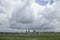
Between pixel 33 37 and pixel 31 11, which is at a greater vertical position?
pixel 31 11

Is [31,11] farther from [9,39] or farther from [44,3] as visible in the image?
[9,39]

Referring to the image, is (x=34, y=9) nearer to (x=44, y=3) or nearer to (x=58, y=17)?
(x=44, y=3)

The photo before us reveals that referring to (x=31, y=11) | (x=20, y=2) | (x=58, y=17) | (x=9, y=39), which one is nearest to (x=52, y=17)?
(x=58, y=17)

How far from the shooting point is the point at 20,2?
395cm

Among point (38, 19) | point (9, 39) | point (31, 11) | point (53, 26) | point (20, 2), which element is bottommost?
point (9, 39)

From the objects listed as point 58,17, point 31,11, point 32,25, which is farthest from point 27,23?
point 58,17

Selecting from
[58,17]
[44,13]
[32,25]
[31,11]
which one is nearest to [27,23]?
[32,25]

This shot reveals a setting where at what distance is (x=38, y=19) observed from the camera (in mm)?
3963

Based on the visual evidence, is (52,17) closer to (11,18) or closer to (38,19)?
(38,19)

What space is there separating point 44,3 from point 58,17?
0.67 meters

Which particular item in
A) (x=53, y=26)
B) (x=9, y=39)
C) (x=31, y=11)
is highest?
(x=31, y=11)

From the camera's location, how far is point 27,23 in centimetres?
385

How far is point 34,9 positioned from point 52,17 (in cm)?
67

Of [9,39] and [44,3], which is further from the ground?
[44,3]
